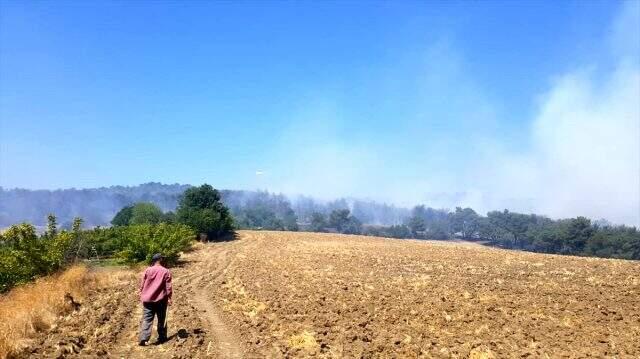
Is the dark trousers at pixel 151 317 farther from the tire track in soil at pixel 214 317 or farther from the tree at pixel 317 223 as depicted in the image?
the tree at pixel 317 223

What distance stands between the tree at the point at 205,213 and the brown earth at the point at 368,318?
2982cm

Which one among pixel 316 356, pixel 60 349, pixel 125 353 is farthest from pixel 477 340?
pixel 60 349

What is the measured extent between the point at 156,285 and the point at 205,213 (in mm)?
46598

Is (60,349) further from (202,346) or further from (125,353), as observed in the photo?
(202,346)

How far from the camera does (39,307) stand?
14.2 m

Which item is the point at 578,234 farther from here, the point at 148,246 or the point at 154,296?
the point at 154,296

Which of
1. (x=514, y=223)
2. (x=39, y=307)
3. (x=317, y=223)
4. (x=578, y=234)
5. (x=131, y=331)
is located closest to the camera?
(x=131, y=331)

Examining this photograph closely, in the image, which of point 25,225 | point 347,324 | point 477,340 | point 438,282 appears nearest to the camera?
point 477,340

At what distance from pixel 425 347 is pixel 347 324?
295 cm

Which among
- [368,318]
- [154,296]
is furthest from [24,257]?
[368,318]

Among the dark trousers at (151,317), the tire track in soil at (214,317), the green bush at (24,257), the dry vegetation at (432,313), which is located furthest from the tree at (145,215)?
the dark trousers at (151,317)

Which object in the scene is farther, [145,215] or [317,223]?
[317,223]

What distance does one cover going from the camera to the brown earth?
1144 cm

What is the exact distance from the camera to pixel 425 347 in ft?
38.2
